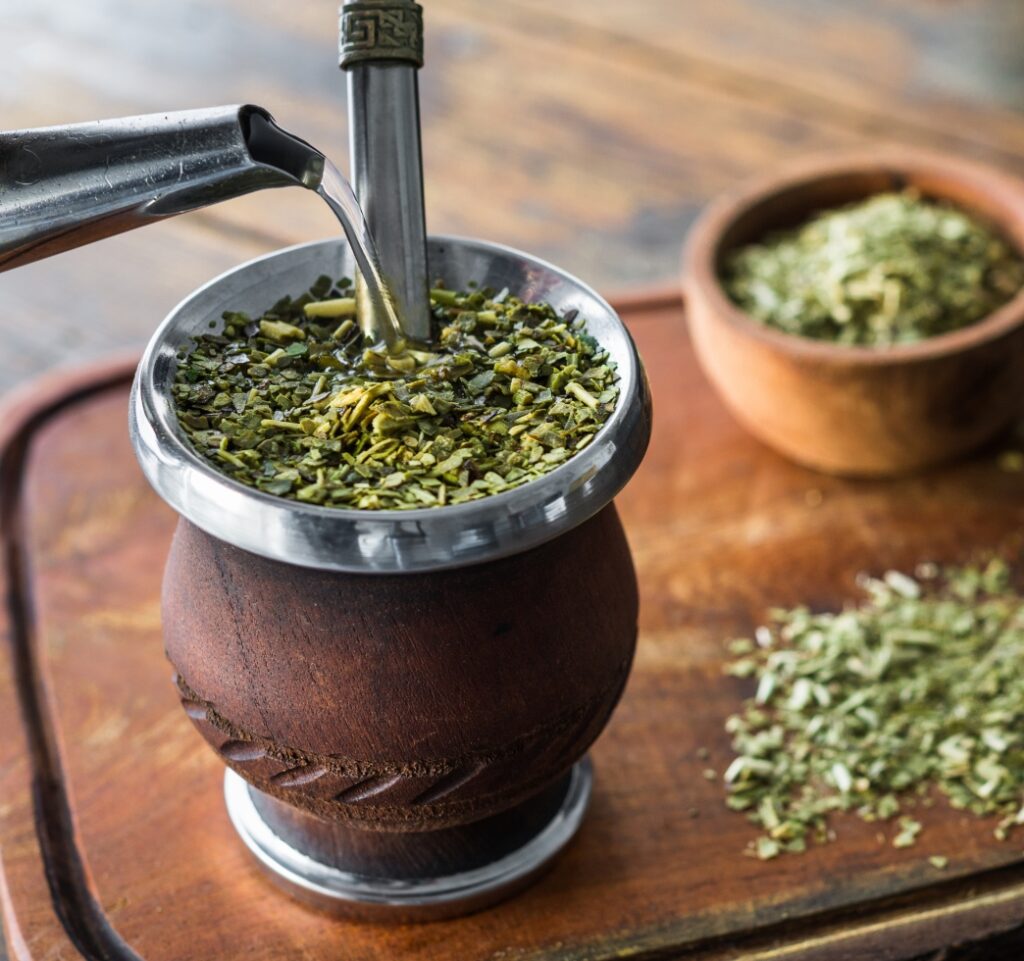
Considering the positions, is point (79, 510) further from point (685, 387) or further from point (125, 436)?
point (685, 387)

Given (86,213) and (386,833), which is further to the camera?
(386,833)

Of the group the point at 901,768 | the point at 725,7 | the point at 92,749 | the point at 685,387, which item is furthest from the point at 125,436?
the point at 725,7

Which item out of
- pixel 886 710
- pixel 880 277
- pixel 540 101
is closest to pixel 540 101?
pixel 540 101

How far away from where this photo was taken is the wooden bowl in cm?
123

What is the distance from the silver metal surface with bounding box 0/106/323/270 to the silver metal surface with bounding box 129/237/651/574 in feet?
0.28

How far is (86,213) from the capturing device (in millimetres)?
805

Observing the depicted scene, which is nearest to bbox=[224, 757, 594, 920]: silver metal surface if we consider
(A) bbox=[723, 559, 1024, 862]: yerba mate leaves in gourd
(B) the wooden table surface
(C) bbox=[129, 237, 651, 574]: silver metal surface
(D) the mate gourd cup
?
(D) the mate gourd cup

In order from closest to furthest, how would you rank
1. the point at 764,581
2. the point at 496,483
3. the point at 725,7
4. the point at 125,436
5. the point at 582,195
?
the point at 496,483
the point at 764,581
the point at 125,436
the point at 582,195
the point at 725,7

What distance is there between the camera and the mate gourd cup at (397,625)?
29.7 inches

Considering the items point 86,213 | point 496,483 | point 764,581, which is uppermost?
point 86,213

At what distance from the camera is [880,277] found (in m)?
1.31

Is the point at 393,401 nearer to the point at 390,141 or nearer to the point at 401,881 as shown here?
the point at 390,141

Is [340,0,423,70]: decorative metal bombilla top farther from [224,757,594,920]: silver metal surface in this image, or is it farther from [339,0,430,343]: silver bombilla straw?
[224,757,594,920]: silver metal surface

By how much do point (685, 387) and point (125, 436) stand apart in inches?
20.9
